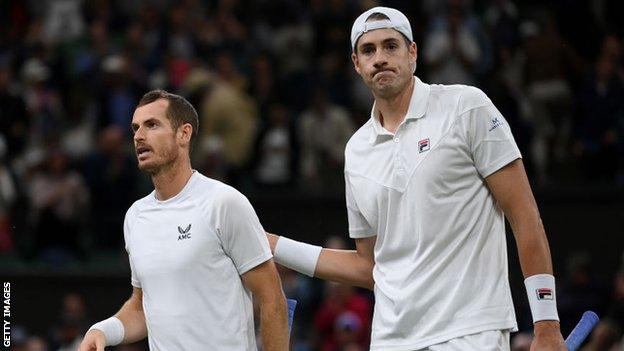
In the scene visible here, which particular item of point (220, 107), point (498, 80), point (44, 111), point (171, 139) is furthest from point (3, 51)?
point (171, 139)

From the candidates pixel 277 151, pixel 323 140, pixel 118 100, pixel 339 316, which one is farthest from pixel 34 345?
pixel 323 140

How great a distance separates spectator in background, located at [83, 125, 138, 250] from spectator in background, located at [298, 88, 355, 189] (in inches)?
74.6

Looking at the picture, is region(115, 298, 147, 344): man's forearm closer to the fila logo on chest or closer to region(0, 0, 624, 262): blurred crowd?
the fila logo on chest

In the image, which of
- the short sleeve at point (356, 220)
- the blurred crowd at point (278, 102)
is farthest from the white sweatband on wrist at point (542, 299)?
the blurred crowd at point (278, 102)

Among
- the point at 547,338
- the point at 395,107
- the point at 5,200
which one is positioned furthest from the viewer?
the point at 5,200

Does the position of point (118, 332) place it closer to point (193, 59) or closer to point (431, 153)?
point (431, 153)

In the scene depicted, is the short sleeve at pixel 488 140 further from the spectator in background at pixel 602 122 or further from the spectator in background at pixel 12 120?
the spectator in background at pixel 12 120

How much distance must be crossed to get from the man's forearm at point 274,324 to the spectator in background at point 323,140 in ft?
27.4

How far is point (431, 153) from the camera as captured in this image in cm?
571

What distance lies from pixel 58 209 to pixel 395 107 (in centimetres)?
880

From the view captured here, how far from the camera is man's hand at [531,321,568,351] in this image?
5.37 meters

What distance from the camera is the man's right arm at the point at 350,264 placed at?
20.4ft

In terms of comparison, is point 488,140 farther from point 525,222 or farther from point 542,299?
point 542,299

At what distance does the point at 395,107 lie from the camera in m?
5.96
